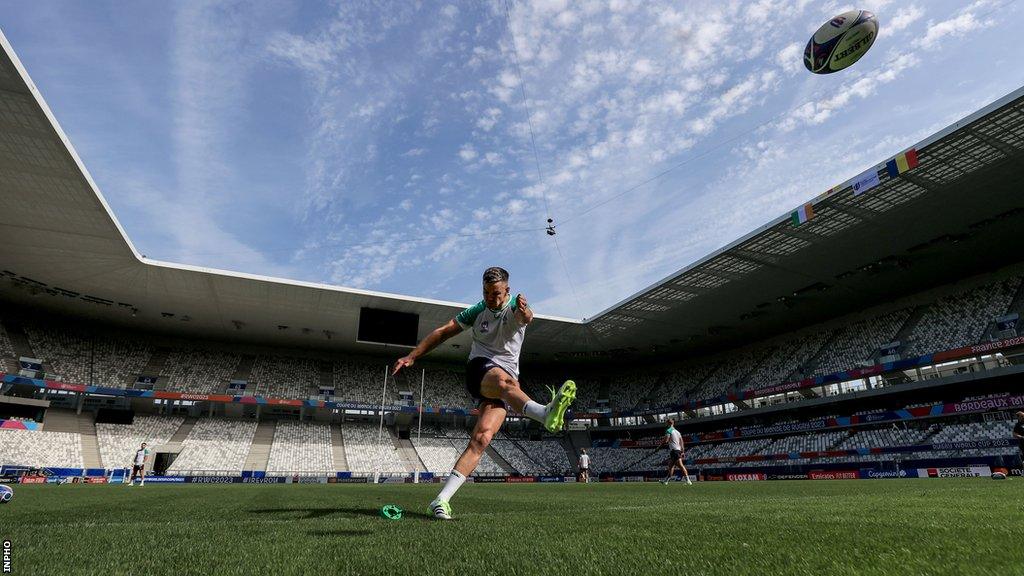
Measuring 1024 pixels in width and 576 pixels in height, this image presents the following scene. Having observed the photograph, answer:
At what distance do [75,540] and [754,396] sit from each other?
3774 centimetres

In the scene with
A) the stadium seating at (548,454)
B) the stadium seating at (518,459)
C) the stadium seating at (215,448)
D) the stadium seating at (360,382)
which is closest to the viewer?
the stadium seating at (215,448)

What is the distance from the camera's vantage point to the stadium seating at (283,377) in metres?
39.4

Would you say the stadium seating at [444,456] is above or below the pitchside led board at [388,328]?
below

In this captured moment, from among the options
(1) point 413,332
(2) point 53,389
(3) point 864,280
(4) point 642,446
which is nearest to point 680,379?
(4) point 642,446

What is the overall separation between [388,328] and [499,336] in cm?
2717

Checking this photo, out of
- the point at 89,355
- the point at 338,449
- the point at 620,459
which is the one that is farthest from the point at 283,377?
the point at 620,459

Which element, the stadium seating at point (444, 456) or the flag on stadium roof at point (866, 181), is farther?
the stadium seating at point (444, 456)

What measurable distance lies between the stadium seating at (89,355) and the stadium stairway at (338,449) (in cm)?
1396

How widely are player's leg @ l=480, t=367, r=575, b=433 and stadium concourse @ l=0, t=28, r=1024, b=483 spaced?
17.7m

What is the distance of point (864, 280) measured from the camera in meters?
30.5

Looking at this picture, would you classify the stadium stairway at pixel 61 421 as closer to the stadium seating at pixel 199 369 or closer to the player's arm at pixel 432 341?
the stadium seating at pixel 199 369

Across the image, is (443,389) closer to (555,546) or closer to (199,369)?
(199,369)

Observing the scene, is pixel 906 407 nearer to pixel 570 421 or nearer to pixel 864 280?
pixel 864 280

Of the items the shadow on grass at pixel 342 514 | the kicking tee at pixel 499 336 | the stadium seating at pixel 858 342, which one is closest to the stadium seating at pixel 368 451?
the stadium seating at pixel 858 342
